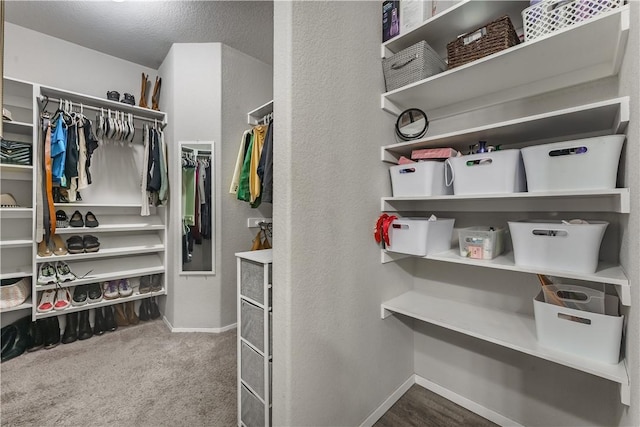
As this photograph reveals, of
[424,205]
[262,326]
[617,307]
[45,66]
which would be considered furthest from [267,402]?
[45,66]

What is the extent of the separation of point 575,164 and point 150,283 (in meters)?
3.36

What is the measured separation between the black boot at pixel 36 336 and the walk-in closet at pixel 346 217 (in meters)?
0.01

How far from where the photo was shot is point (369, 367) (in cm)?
146

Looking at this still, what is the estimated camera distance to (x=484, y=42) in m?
1.20

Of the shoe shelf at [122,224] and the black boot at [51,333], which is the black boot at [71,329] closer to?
the black boot at [51,333]

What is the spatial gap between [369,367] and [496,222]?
105cm

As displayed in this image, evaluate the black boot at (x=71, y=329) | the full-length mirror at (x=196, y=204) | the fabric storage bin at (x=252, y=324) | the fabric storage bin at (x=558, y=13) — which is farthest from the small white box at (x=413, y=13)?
the black boot at (x=71, y=329)

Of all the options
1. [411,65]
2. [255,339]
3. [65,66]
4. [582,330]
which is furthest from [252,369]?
[65,66]

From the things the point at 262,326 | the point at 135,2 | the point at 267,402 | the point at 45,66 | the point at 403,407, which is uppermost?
the point at 135,2

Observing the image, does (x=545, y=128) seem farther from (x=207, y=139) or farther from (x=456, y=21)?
(x=207, y=139)

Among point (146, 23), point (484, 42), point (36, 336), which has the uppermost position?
Result: point (146, 23)

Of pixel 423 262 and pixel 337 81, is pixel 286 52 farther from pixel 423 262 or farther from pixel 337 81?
pixel 423 262

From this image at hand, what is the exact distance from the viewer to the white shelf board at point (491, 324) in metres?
0.98

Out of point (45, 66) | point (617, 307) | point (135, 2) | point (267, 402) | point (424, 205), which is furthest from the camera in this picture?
point (45, 66)
